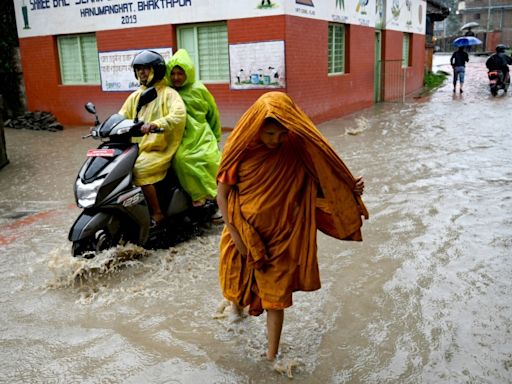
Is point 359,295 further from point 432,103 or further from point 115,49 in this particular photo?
point 432,103

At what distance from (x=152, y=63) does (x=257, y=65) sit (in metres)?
6.90

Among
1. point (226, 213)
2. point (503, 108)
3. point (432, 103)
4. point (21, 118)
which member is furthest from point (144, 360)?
point (432, 103)

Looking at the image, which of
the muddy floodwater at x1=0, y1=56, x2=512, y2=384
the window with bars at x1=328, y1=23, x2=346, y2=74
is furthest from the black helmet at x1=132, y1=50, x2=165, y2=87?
the window with bars at x1=328, y1=23, x2=346, y2=74

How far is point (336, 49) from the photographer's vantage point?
13969mm

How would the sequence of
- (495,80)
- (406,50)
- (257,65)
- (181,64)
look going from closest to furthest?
(181,64) < (257,65) < (495,80) < (406,50)

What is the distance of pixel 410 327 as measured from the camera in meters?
3.36

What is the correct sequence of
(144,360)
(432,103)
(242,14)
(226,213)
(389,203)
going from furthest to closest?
(432,103) < (242,14) < (389,203) < (144,360) < (226,213)

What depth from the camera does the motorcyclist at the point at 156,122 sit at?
15.0 ft

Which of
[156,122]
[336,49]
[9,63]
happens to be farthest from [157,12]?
[156,122]

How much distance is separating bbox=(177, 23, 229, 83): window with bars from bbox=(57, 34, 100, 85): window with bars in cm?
293

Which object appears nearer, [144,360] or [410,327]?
[144,360]

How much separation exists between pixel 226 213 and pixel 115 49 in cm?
1133

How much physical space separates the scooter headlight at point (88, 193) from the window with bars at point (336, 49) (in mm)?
10492

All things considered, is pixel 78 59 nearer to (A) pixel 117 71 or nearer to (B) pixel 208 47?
(A) pixel 117 71
